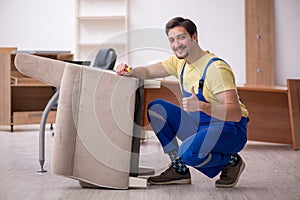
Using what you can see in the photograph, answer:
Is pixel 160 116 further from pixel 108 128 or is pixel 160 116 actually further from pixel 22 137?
pixel 22 137

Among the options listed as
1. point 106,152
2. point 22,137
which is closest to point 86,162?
point 106,152

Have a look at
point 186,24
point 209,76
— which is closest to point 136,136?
point 209,76

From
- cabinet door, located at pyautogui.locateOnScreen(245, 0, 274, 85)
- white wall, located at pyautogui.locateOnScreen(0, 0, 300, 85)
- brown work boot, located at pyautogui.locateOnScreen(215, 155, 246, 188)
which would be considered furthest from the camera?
white wall, located at pyautogui.locateOnScreen(0, 0, 300, 85)

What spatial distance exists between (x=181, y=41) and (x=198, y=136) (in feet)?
1.40

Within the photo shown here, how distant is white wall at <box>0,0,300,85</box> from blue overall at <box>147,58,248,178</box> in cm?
432

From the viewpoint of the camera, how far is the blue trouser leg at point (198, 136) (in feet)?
8.24

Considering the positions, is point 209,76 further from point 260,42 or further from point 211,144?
point 260,42

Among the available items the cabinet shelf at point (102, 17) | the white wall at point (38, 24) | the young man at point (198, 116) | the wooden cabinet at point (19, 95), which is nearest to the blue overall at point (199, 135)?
the young man at point (198, 116)

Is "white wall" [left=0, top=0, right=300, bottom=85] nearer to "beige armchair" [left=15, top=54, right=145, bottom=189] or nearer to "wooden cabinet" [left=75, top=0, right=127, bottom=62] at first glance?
"wooden cabinet" [left=75, top=0, right=127, bottom=62]

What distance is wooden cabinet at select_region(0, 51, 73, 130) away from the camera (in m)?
5.67

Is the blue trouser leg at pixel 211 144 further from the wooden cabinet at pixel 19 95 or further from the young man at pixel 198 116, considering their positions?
the wooden cabinet at pixel 19 95

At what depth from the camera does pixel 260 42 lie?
691 centimetres

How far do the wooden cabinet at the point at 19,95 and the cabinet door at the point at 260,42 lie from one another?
7.41 ft

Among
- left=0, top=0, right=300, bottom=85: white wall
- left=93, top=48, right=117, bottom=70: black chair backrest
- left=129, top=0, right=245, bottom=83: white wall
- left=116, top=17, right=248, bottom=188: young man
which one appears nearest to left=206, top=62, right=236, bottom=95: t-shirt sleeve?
left=116, top=17, right=248, bottom=188: young man
